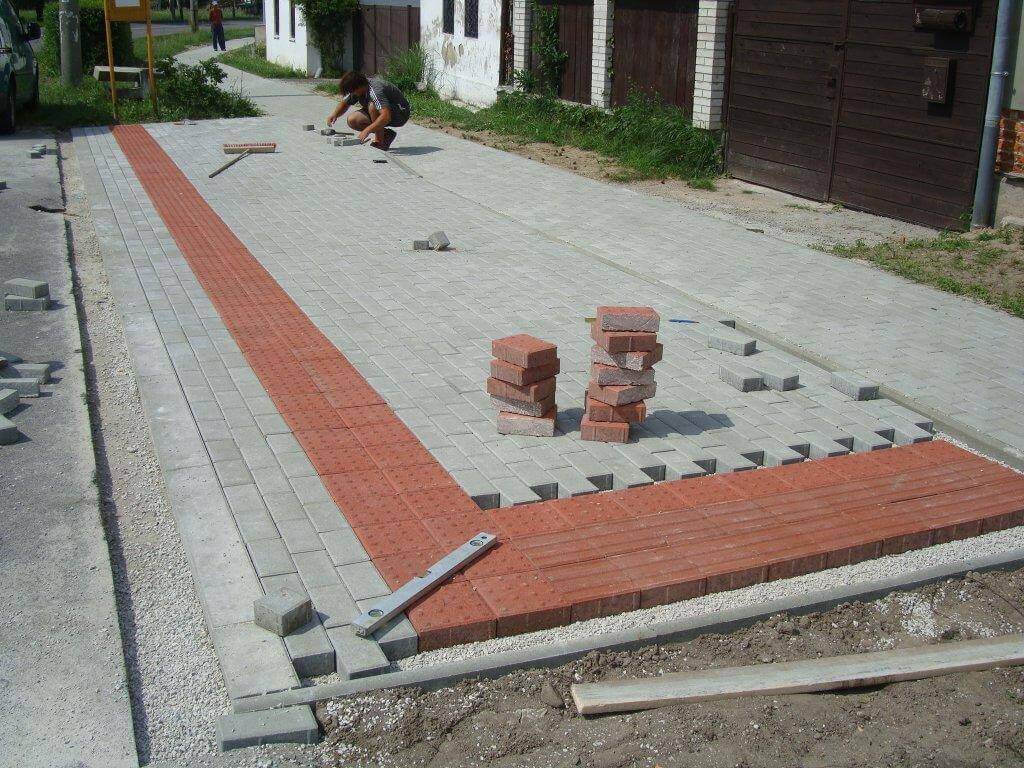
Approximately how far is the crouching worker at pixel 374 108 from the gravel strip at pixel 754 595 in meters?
12.8

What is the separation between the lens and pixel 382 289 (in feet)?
29.4

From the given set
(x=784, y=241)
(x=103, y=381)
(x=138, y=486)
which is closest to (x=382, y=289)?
(x=103, y=381)

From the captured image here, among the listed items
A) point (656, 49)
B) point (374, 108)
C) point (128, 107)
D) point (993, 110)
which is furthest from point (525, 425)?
point (128, 107)

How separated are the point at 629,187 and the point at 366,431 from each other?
29.8ft

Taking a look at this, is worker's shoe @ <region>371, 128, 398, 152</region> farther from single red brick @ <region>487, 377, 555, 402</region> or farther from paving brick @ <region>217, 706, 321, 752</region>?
paving brick @ <region>217, 706, 321, 752</region>

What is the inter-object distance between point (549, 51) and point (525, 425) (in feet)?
48.7

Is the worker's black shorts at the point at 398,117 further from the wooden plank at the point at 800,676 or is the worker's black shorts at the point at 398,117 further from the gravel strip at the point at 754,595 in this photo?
the wooden plank at the point at 800,676

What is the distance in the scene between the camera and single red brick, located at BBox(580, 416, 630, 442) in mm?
5895

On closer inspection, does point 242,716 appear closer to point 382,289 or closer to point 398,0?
point 382,289

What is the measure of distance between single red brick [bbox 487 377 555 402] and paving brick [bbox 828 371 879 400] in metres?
2.04

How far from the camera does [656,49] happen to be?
16.5m

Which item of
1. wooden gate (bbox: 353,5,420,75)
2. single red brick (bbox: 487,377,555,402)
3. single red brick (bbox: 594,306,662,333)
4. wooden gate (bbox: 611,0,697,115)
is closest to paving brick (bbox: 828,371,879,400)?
single red brick (bbox: 594,306,662,333)

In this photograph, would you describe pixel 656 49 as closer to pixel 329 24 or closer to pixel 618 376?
pixel 618 376

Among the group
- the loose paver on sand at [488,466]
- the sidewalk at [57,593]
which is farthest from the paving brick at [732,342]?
the sidewalk at [57,593]
